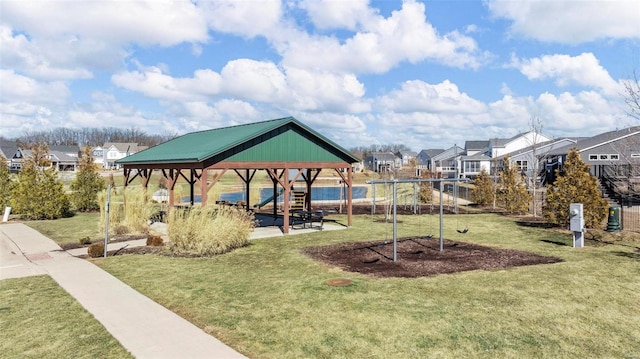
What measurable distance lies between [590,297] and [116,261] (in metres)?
11.8

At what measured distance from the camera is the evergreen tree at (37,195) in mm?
22219

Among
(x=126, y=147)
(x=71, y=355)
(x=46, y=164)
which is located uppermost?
(x=126, y=147)

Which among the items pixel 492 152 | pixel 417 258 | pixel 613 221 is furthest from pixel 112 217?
pixel 492 152

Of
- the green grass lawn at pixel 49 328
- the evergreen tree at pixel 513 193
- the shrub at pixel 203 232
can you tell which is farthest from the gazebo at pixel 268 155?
the evergreen tree at pixel 513 193

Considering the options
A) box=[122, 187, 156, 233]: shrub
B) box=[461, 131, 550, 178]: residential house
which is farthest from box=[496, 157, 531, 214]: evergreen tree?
box=[461, 131, 550, 178]: residential house

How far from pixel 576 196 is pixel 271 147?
43.1 ft

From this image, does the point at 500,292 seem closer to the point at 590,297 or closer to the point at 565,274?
the point at 590,297

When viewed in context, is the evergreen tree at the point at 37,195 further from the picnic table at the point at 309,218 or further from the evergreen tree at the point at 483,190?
the evergreen tree at the point at 483,190

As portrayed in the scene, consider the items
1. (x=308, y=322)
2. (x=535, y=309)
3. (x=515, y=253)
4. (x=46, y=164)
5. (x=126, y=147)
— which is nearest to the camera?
(x=308, y=322)

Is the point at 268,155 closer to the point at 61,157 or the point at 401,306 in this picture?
the point at 401,306

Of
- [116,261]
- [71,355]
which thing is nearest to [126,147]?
[116,261]

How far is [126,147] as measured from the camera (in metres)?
110

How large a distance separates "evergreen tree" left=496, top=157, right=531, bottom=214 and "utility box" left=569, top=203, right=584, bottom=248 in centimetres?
1109

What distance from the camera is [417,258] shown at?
12.3 meters
